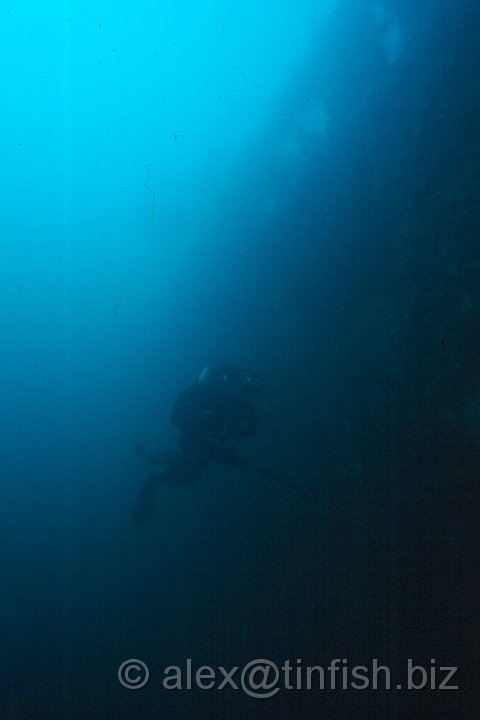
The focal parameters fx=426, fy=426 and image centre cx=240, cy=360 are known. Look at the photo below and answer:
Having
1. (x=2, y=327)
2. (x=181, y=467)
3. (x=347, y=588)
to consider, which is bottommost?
(x=347, y=588)

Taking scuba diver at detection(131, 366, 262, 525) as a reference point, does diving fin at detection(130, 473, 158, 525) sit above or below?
below

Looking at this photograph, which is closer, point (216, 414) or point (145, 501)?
point (216, 414)

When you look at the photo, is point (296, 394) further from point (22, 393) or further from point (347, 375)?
point (22, 393)

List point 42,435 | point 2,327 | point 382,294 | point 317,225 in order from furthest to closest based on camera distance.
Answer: point 2,327, point 42,435, point 317,225, point 382,294

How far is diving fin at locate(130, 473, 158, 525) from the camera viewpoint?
5793 mm

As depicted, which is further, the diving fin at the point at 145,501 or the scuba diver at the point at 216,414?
the diving fin at the point at 145,501

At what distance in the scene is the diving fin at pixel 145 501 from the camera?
579 cm

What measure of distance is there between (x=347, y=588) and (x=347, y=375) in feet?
9.24

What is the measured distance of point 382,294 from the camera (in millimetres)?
6047

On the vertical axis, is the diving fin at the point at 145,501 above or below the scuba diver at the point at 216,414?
below

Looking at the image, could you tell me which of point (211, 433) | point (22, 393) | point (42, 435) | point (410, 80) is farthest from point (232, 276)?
point (22, 393)

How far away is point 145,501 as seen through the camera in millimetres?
5875

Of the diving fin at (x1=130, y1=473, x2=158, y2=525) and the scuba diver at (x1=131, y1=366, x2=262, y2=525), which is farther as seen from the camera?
the diving fin at (x1=130, y1=473, x2=158, y2=525)

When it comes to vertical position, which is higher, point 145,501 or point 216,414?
point 216,414
